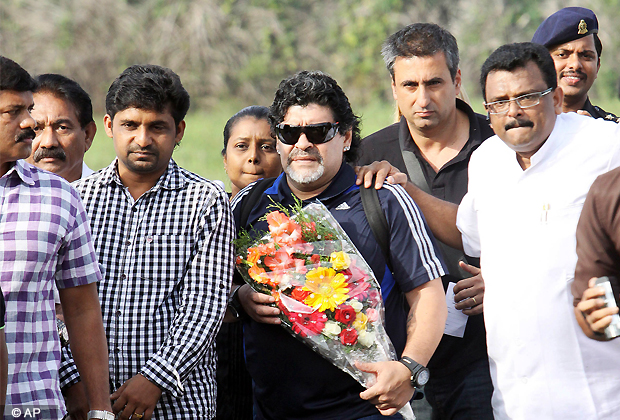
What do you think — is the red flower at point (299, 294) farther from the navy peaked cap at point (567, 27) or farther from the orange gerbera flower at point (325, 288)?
the navy peaked cap at point (567, 27)

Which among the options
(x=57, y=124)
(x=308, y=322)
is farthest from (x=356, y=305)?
(x=57, y=124)

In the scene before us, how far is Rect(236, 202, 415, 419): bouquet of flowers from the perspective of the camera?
3232 mm

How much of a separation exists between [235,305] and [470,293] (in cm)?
117

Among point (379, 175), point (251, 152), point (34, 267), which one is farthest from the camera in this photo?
point (251, 152)

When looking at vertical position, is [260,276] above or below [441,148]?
below

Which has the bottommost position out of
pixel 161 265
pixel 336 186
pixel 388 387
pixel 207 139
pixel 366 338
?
pixel 388 387

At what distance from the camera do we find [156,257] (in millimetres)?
3420

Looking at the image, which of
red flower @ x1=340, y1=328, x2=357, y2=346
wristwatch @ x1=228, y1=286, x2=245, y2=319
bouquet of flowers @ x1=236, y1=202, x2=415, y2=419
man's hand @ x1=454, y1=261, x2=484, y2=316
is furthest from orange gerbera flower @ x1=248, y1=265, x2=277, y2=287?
man's hand @ x1=454, y1=261, x2=484, y2=316

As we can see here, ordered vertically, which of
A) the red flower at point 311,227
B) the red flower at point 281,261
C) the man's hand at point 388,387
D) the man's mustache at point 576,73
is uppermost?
the man's mustache at point 576,73

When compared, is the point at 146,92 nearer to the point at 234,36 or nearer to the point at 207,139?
the point at 207,139

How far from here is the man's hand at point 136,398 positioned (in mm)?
3221

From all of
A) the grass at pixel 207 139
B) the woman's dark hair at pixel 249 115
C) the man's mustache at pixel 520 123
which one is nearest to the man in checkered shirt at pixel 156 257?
the woman's dark hair at pixel 249 115

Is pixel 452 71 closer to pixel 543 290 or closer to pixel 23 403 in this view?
pixel 543 290

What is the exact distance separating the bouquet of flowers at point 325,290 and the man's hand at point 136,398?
2.14 ft
